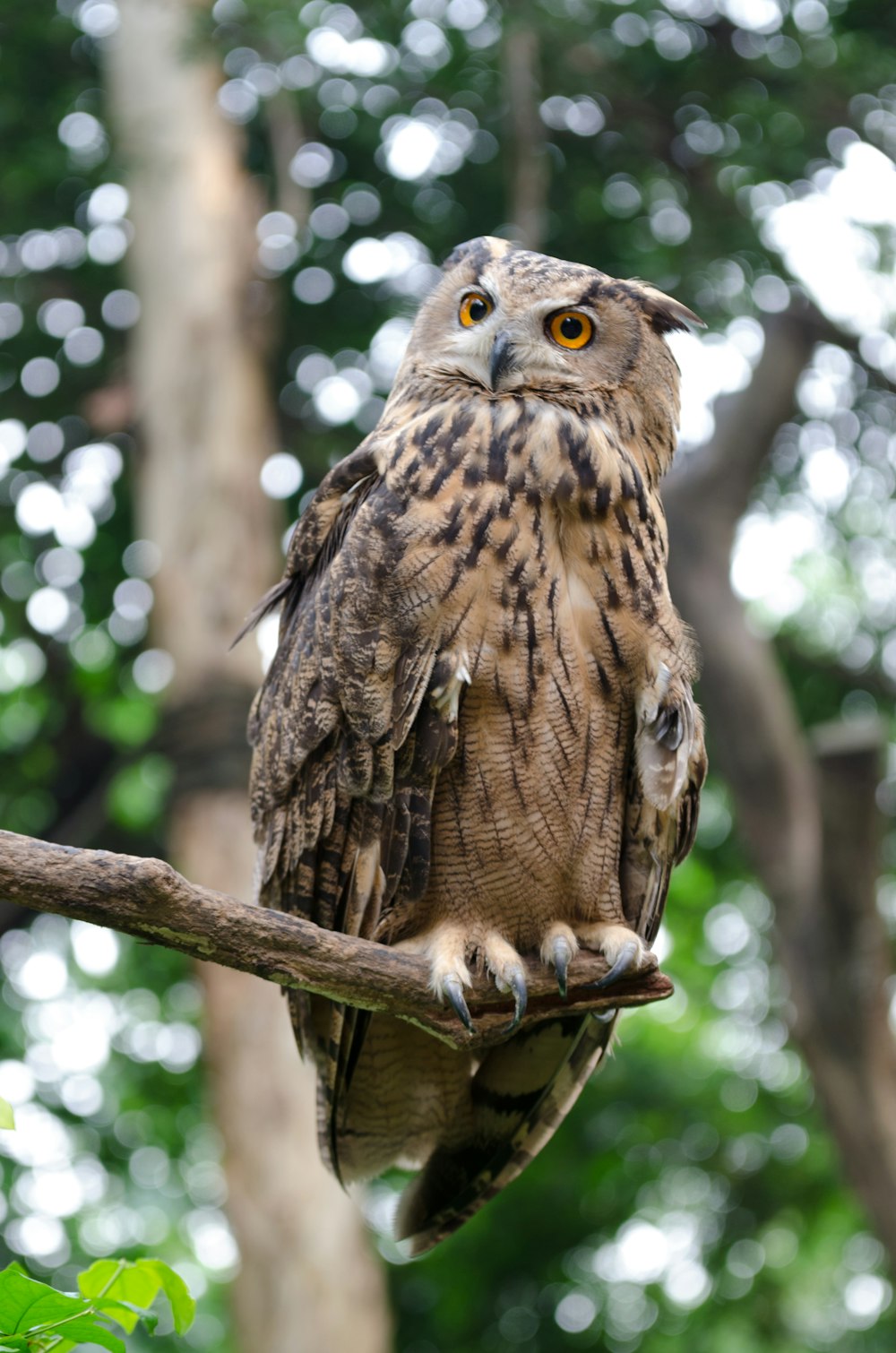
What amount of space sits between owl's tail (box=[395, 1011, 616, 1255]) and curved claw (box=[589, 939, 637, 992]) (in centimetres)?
28

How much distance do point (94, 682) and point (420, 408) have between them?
5.55m

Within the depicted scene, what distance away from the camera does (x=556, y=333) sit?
2557 mm

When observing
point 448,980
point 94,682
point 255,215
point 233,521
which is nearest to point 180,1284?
point 448,980

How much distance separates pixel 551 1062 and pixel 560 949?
1.25 ft

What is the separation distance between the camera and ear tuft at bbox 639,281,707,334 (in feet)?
8.57

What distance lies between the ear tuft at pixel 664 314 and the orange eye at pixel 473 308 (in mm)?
295

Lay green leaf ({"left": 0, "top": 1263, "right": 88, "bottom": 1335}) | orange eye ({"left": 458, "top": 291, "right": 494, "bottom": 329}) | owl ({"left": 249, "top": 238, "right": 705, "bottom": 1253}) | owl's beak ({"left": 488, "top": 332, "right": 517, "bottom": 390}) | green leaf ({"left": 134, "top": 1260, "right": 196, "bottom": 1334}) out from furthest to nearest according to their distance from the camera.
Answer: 1. orange eye ({"left": 458, "top": 291, "right": 494, "bottom": 329})
2. owl's beak ({"left": 488, "top": 332, "right": 517, "bottom": 390})
3. owl ({"left": 249, "top": 238, "right": 705, "bottom": 1253})
4. green leaf ({"left": 134, "top": 1260, "right": 196, "bottom": 1334})
5. green leaf ({"left": 0, "top": 1263, "right": 88, "bottom": 1335})

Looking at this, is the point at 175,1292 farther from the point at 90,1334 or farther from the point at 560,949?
the point at 560,949

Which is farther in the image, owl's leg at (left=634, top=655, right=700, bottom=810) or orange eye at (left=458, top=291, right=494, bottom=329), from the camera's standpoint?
orange eye at (left=458, top=291, right=494, bottom=329)

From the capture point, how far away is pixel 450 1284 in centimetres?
731

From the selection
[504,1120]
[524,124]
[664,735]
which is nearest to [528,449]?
[664,735]

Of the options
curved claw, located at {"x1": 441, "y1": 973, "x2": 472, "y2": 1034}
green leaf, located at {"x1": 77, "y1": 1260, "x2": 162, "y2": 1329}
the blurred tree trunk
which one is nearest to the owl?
curved claw, located at {"x1": 441, "y1": 973, "x2": 472, "y2": 1034}

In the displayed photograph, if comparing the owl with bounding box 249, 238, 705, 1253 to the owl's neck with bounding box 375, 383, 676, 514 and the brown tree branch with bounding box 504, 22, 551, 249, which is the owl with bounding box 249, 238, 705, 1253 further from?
the brown tree branch with bounding box 504, 22, 551, 249

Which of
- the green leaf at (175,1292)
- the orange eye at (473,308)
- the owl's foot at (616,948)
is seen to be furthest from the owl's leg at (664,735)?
the green leaf at (175,1292)
